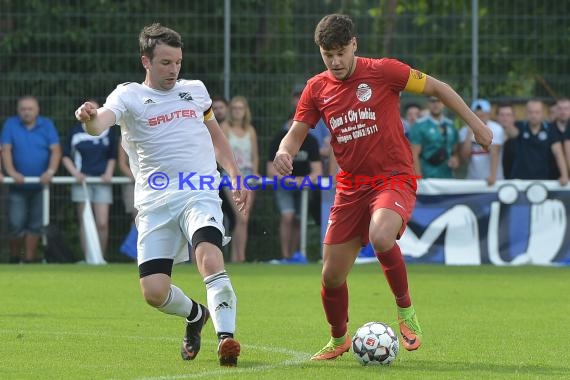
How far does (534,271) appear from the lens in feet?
54.6

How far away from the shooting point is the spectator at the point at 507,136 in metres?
17.8

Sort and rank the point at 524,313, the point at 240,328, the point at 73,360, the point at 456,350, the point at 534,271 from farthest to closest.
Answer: the point at 534,271, the point at 524,313, the point at 240,328, the point at 456,350, the point at 73,360

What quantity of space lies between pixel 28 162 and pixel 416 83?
1023 centimetres

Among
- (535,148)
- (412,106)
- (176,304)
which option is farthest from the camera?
(412,106)

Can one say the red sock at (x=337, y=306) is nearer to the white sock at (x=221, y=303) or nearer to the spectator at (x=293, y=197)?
the white sock at (x=221, y=303)

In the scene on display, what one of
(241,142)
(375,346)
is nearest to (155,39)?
(375,346)

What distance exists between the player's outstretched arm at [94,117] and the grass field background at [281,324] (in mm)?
1483

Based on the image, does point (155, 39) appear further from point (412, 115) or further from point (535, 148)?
point (535, 148)

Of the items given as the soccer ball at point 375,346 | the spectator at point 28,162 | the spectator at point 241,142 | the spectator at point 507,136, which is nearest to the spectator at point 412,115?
the spectator at point 507,136

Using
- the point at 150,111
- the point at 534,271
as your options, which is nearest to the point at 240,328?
the point at 150,111

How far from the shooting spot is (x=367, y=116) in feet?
28.7

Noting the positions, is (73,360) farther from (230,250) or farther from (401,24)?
(401,24)

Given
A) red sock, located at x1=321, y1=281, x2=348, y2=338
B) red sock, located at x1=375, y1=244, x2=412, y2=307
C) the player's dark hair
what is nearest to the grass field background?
red sock, located at x1=321, y1=281, x2=348, y2=338

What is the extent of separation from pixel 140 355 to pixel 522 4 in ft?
38.5
